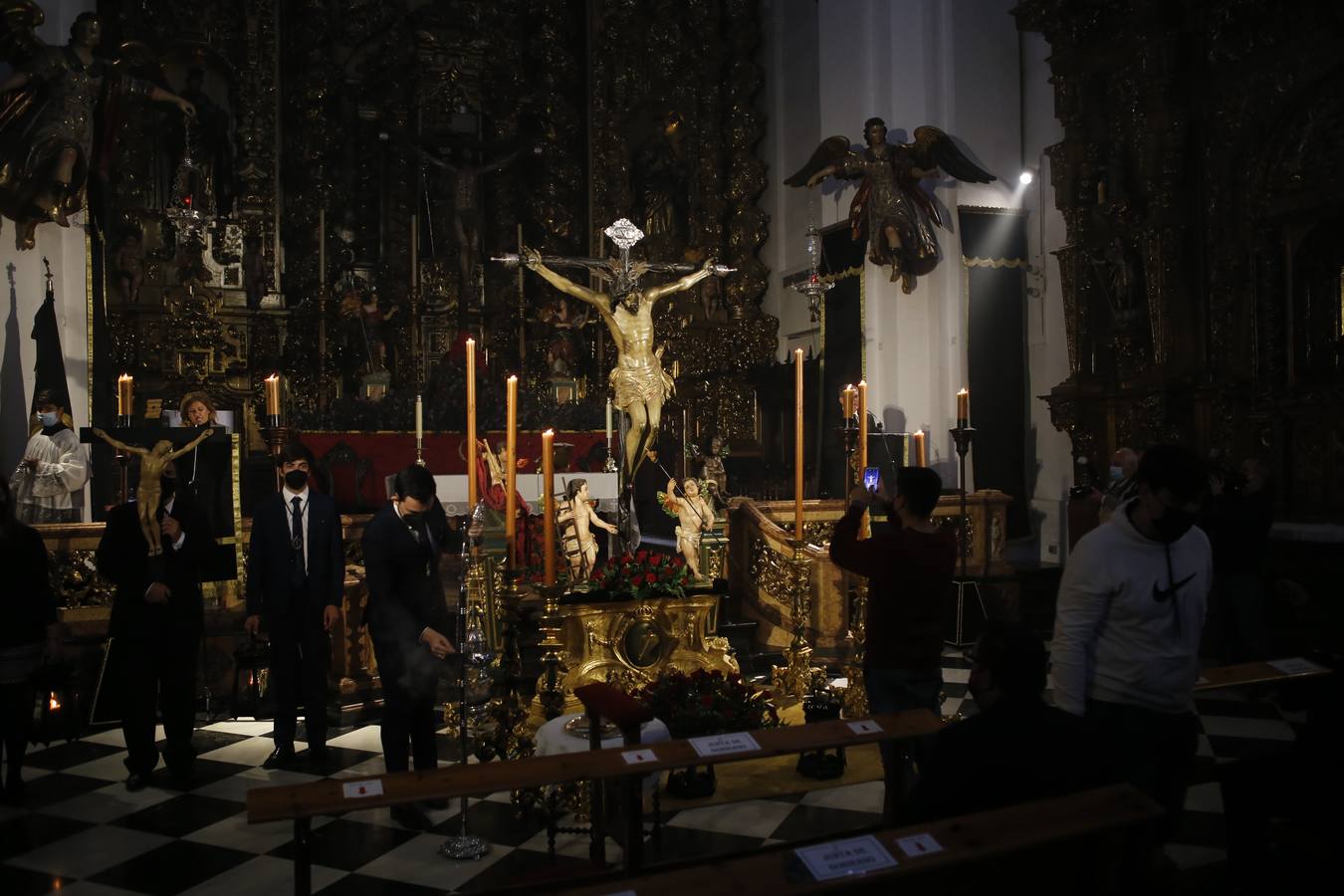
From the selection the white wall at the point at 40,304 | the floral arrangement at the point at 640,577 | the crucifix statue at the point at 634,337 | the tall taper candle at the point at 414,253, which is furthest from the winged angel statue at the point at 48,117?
the floral arrangement at the point at 640,577

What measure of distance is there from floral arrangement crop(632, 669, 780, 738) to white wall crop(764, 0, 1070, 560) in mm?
7451

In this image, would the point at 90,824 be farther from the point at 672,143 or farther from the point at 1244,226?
the point at 672,143

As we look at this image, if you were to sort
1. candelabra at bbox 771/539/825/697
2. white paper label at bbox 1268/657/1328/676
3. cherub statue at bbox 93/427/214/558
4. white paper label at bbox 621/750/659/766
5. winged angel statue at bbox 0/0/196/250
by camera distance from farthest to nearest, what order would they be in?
winged angel statue at bbox 0/0/196/250 → candelabra at bbox 771/539/825/697 → cherub statue at bbox 93/427/214/558 → white paper label at bbox 1268/657/1328/676 → white paper label at bbox 621/750/659/766

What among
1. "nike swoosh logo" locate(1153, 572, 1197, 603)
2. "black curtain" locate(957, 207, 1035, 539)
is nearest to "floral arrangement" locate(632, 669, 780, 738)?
"nike swoosh logo" locate(1153, 572, 1197, 603)

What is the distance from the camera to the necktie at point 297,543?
5824 millimetres

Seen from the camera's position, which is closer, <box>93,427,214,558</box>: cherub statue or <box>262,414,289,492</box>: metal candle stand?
<box>93,427,214,558</box>: cherub statue

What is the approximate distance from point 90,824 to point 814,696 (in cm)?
355

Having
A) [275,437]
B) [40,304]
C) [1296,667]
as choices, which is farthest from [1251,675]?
[40,304]

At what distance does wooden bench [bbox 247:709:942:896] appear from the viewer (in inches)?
111

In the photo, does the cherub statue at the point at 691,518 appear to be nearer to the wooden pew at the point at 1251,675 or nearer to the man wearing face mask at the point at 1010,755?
the wooden pew at the point at 1251,675

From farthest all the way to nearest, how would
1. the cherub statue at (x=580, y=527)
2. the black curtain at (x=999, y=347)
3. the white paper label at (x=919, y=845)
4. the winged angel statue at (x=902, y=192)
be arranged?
the black curtain at (x=999, y=347)
the winged angel statue at (x=902, y=192)
the cherub statue at (x=580, y=527)
the white paper label at (x=919, y=845)

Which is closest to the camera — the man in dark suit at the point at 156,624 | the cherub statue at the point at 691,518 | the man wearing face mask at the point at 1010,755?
the man wearing face mask at the point at 1010,755

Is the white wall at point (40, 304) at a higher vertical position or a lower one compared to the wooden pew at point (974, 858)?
higher

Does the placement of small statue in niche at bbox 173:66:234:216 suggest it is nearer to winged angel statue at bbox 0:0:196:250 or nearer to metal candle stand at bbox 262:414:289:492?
winged angel statue at bbox 0:0:196:250
